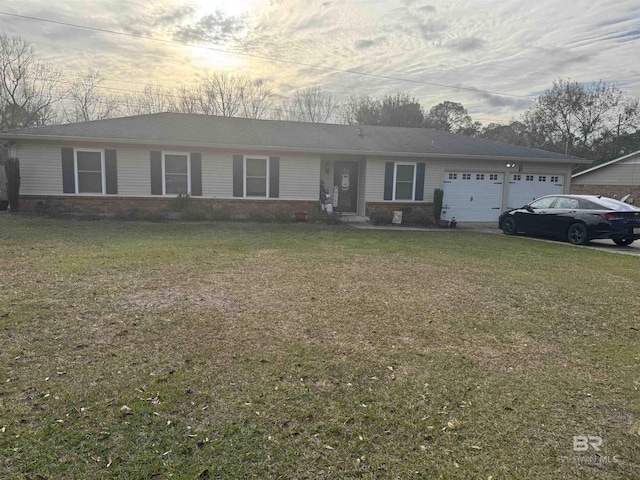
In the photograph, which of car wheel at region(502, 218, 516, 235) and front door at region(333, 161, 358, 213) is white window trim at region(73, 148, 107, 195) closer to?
front door at region(333, 161, 358, 213)

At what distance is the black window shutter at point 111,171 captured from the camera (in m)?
13.8

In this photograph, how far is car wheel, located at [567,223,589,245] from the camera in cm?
1116

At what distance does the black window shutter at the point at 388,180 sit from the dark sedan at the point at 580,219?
4.48 m

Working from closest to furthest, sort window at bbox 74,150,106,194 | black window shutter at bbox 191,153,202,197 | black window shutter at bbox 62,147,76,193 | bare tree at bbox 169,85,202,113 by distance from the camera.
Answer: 1. black window shutter at bbox 62,147,76,193
2. window at bbox 74,150,106,194
3. black window shutter at bbox 191,153,202,197
4. bare tree at bbox 169,85,202,113

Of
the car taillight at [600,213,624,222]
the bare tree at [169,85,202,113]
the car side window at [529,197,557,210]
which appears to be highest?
the bare tree at [169,85,202,113]

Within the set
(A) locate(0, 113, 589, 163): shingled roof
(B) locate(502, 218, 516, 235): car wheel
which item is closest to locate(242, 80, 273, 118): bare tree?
(A) locate(0, 113, 589, 163): shingled roof

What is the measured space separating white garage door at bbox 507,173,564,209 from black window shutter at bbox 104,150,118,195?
15.0 metres

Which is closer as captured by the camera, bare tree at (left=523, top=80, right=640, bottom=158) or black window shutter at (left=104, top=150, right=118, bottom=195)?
black window shutter at (left=104, top=150, right=118, bottom=195)

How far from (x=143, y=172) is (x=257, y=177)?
3.91 m

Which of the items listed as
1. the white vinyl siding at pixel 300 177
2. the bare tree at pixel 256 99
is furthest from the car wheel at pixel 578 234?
the bare tree at pixel 256 99

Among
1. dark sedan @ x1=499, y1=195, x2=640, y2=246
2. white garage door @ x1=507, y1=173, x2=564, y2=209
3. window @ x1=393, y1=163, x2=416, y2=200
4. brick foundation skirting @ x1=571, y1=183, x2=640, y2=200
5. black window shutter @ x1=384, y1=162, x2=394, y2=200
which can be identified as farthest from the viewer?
brick foundation skirting @ x1=571, y1=183, x2=640, y2=200

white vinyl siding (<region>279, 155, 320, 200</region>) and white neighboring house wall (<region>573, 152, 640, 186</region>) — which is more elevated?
white neighboring house wall (<region>573, 152, 640, 186</region>)

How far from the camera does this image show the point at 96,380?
3115 millimetres

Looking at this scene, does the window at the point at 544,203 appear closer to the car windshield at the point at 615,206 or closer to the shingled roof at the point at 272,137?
the car windshield at the point at 615,206
